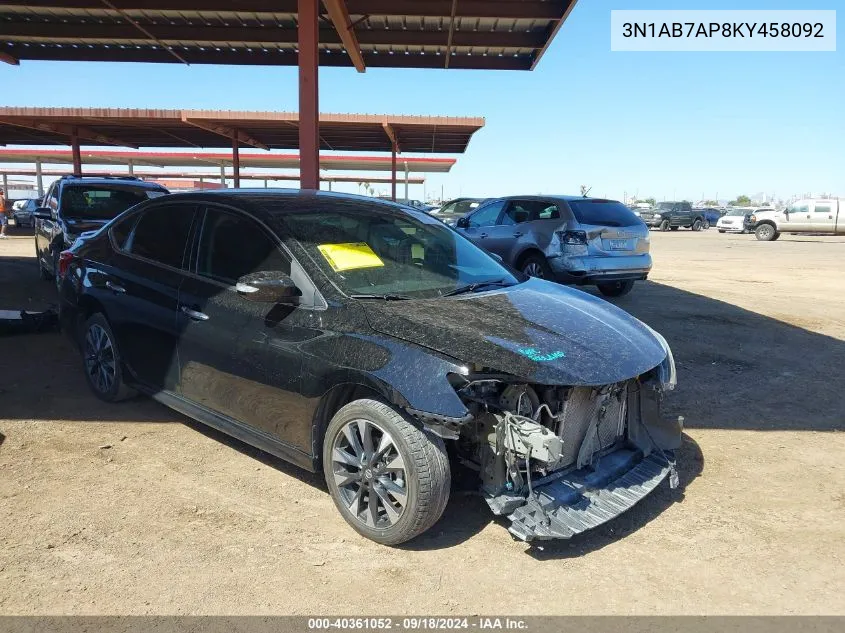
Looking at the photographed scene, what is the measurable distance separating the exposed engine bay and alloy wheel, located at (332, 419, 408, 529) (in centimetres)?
37

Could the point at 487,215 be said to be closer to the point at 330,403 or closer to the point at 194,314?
the point at 194,314

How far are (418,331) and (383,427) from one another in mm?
473

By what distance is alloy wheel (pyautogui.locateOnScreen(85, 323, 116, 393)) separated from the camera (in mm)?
4672

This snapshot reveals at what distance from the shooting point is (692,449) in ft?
14.0

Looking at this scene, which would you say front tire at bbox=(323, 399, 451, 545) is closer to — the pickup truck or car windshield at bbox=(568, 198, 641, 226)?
car windshield at bbox=(568, 198, 641, 226)

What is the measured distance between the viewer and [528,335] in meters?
3.12

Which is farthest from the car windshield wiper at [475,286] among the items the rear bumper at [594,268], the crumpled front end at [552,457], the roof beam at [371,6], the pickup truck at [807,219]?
the pickup truck at [807,219]

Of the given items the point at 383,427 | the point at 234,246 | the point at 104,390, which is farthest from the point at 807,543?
the point at 104,390

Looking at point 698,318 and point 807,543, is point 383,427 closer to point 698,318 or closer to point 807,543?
point 807,543

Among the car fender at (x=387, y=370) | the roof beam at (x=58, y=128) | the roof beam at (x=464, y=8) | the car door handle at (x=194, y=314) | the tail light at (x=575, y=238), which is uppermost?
the roof beam at (x=58, y=128)

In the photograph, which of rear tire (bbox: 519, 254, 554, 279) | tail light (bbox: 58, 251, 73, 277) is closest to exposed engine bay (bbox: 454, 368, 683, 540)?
tail light (bbox: 58, 251, 73, 277)

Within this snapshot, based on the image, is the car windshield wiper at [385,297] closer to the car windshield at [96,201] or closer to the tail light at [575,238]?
the tail light at [575,238]

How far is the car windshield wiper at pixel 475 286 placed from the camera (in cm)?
371

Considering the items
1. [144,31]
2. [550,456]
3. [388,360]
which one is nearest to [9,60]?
[144,31]
